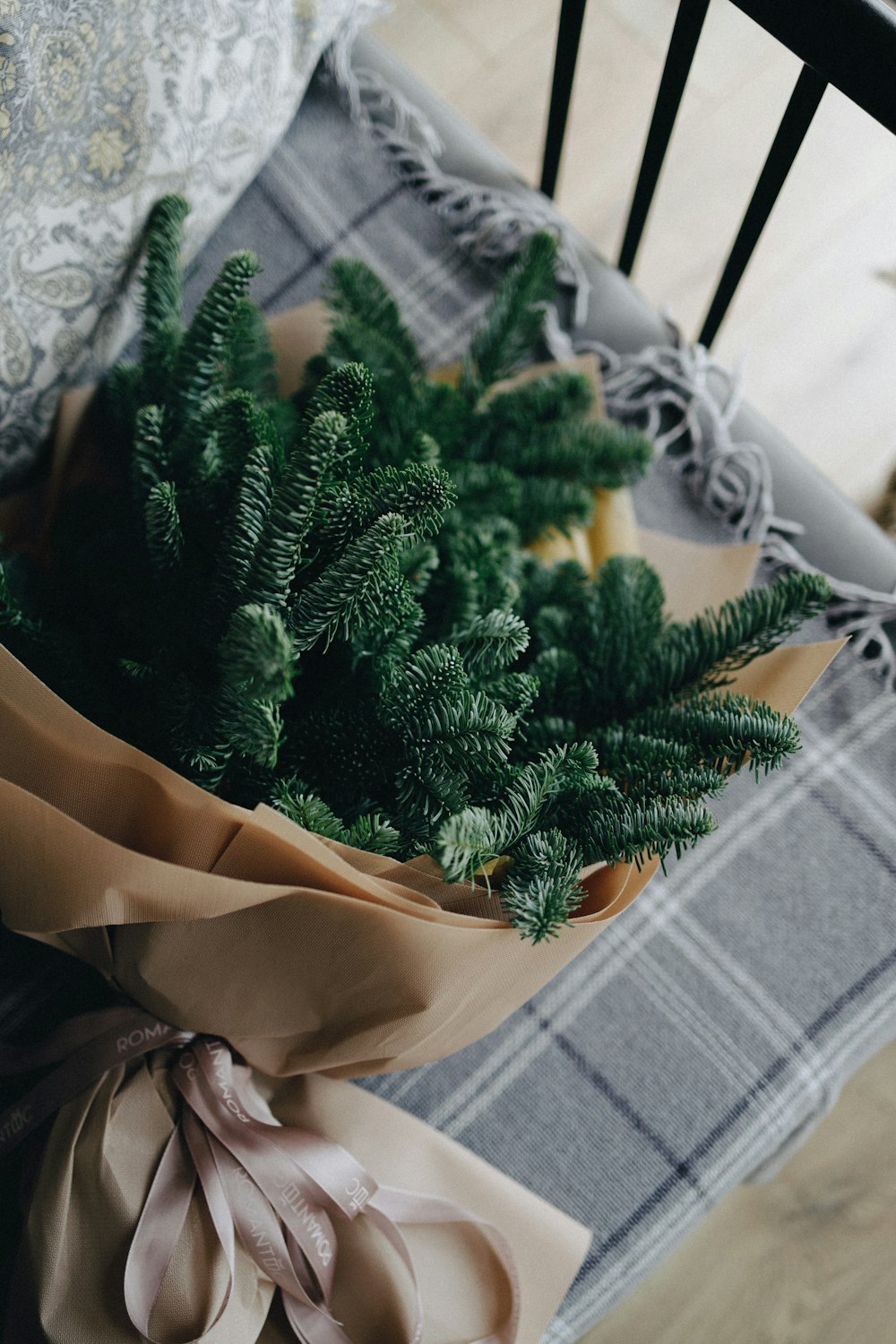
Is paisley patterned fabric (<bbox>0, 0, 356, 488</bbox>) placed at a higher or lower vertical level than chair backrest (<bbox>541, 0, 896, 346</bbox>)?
lower

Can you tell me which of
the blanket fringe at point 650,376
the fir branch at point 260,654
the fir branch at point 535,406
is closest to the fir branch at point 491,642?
the fir branch at point 260,654

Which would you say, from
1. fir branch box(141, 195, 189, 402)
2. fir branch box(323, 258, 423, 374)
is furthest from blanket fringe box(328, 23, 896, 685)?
fir branch box(141, 195, 189, 402)

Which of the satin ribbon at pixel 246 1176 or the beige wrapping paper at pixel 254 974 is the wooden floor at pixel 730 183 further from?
the satin ribbon at pixel 246 1176

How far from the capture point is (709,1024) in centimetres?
60

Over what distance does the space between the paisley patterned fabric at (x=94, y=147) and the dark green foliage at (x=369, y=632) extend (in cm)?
9

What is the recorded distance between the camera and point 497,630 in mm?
405

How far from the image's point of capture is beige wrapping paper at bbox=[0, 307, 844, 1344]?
0.39 metres

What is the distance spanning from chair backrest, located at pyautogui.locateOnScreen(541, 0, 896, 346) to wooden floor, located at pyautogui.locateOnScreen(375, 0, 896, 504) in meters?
0.47

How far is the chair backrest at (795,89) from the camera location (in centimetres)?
43

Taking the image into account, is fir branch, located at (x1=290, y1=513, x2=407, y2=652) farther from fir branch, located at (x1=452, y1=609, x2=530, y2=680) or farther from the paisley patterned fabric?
the paisley patterned fabric

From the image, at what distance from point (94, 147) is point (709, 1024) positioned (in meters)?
0.66

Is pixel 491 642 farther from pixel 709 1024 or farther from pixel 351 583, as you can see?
pixel 709 1024

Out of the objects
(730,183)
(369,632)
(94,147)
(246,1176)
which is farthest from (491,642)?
(730,183)

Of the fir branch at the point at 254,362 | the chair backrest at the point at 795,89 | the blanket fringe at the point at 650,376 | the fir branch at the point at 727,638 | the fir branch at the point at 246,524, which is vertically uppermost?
the chair backrest at the point at 795,89
